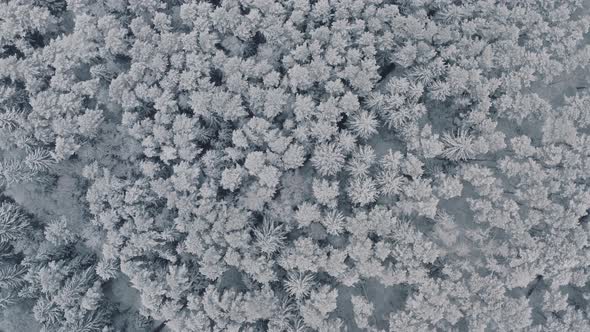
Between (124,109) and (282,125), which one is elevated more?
(124,109)

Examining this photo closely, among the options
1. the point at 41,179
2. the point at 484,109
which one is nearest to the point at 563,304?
the point at 484,109

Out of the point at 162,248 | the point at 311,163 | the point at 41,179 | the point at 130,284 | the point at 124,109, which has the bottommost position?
the point at 130,284

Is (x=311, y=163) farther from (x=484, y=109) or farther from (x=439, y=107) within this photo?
(x=484, y=109)

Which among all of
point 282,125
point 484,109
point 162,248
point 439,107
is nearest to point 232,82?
point 282,125

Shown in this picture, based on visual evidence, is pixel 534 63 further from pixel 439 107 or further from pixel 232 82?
pixel 232 82

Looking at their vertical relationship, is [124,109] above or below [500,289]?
above

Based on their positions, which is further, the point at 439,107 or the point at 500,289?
the point at 439,107
